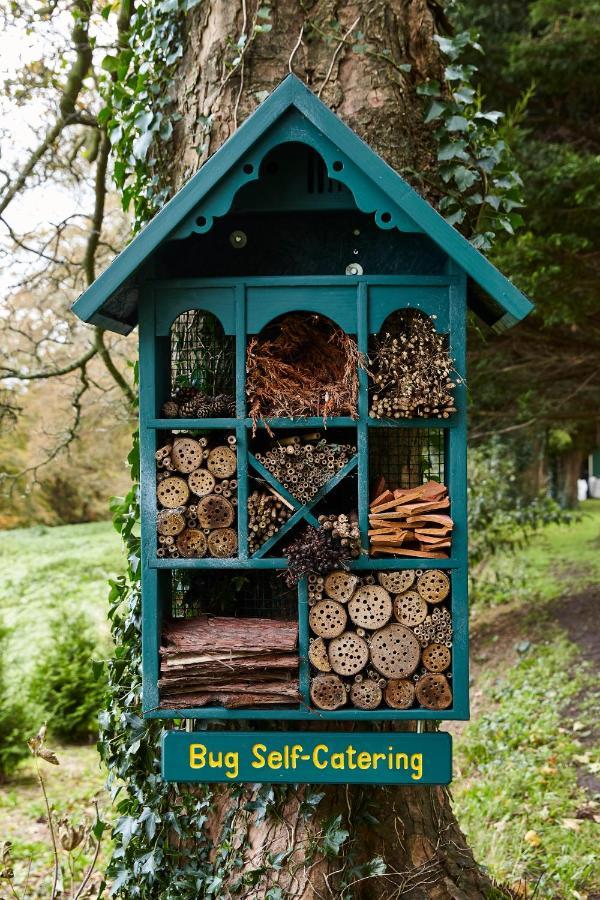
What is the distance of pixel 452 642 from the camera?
270cm

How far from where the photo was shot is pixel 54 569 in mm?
13703

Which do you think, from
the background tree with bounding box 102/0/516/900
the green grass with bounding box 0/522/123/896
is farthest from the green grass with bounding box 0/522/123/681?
the background tree with bounding box 102/0/516/900

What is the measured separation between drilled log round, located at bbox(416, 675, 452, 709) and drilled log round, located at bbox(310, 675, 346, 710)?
0.25 meters

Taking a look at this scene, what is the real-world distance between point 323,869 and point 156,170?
285 cm

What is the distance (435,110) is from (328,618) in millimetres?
2074

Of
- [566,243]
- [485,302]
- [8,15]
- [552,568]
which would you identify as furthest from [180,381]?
[552,568]

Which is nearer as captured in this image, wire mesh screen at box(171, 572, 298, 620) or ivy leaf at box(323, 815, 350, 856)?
ivy leaf at box(323, 815, 350, 856)

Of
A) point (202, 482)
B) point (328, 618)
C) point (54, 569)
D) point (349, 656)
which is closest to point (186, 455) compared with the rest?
point (202, 482)

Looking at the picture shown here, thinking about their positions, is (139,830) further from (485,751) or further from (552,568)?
(552,568)

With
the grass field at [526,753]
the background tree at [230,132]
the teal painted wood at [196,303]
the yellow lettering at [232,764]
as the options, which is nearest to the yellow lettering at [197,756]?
the yellow lettering at [232,764]

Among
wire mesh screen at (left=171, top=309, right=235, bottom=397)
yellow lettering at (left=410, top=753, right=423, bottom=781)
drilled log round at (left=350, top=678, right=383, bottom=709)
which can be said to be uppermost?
wire mesh screen at (left=171, top=309, right=235, bottom=397)

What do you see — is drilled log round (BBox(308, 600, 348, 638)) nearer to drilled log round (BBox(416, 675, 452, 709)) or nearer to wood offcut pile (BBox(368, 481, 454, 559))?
wood offcut pile (BBox(368, 481, 454, 559))

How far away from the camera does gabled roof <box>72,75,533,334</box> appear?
101 inches

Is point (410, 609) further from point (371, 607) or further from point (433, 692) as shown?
point (433, 692)
